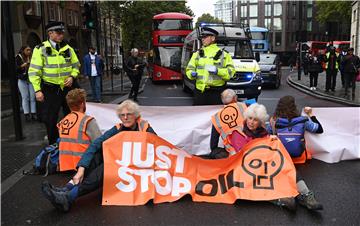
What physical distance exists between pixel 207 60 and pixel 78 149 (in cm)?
241

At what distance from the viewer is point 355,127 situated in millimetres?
6512

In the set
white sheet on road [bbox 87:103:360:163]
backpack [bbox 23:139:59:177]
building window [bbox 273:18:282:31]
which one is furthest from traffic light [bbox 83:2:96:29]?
building window [bbox 273:18:282:31]

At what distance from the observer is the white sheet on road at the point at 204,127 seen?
633 centimetres

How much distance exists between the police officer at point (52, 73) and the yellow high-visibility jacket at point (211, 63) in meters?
1.98

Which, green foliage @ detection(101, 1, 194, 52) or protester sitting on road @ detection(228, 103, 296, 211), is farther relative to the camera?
green foliage @ detection(101, 1, 194, 52)

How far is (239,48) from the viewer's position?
1586cm

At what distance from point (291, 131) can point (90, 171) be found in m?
2.82

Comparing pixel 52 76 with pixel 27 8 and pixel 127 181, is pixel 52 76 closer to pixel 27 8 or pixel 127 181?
pixel 127 181

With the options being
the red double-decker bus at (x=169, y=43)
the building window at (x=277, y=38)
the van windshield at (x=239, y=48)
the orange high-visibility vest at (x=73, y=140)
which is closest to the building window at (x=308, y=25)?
the building window at (x=277, y=38)

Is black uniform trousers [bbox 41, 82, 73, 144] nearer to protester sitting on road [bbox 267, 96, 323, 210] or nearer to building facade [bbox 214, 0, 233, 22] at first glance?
protester sitting on road [bbox 267, 96, 323, 210]

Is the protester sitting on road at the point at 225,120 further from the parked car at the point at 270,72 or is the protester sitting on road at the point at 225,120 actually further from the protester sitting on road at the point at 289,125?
the parked car at the point at 270,72

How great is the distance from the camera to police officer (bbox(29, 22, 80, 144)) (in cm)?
642

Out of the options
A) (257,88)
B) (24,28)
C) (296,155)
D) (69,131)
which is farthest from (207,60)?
(24,28)

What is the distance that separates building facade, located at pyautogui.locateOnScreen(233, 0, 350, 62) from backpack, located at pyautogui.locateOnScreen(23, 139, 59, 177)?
82.5m
